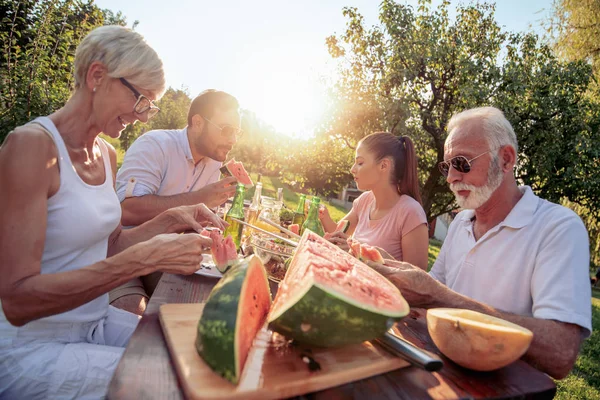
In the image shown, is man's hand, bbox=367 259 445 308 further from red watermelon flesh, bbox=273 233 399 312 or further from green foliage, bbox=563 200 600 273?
green foliage, bbox=563 200 600 273

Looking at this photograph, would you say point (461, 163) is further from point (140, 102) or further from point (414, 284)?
point (140, 102)

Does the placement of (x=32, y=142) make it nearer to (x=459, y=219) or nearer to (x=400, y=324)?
(x=400, y=324)

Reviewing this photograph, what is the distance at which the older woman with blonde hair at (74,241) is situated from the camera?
5.01ft

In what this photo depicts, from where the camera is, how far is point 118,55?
207cm

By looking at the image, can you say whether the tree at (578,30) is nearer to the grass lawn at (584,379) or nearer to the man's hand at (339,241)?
the grass lawn at (584,379)

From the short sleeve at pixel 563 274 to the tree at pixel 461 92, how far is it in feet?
27.4

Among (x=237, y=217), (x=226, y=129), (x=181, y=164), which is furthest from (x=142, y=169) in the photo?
(x=237, y=217)

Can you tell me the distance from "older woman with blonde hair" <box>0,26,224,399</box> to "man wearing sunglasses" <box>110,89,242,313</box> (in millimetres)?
1241

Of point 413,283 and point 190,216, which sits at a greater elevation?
point 413,283

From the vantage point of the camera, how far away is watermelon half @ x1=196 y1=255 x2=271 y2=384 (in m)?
1.03

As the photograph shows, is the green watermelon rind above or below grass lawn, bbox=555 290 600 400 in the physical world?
above

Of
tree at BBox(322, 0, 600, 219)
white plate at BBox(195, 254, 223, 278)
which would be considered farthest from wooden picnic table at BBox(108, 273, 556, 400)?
tree at BBox(322, 0, 600, 219)

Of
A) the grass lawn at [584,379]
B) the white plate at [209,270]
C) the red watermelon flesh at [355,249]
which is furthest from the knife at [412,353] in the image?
the grass lawn at [584,379]

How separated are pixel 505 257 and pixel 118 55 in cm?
262
